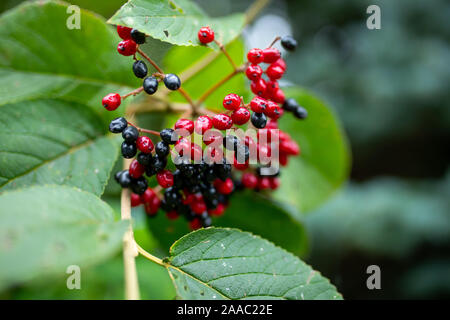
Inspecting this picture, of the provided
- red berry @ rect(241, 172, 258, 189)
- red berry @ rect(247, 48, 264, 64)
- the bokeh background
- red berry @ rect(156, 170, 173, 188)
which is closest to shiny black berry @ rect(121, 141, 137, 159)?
red berry @ rect(156, 170, 173, 188)

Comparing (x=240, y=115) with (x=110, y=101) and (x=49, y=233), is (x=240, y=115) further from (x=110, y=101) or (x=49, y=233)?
(x=49, y=233)

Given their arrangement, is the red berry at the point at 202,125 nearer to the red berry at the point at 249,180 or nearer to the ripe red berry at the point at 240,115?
the ripe red berry at the point at 240,115

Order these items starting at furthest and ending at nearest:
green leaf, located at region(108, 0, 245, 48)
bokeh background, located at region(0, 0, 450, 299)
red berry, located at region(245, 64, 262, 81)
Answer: bokeh background, located at region(0, 0, 450, 299), red berry, located at region(245, 64, 262, 81), green leaf, located at region(108, 0, 245, 48)

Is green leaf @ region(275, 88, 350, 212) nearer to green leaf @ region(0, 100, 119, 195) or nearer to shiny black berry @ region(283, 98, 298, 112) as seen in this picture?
shiny black berry @ region(283, 98, 298, 112)

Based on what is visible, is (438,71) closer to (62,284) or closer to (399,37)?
(399,37)

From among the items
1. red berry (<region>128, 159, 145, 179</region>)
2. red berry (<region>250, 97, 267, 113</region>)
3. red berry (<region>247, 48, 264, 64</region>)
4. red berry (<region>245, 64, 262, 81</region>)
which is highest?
red berry (<region>247, 48, 264, 64</region>)

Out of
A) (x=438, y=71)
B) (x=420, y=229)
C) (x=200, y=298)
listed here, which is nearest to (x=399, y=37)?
(x=438, y=71)
